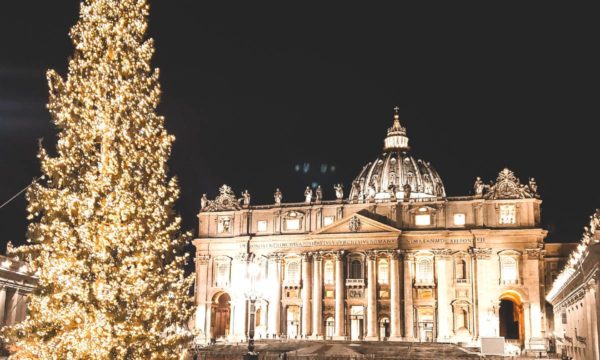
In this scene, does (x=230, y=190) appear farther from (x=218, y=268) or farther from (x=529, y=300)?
(x=529, y=300)

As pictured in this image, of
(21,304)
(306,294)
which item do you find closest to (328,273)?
(306,294)

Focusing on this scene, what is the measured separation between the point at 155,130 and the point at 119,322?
654 cm

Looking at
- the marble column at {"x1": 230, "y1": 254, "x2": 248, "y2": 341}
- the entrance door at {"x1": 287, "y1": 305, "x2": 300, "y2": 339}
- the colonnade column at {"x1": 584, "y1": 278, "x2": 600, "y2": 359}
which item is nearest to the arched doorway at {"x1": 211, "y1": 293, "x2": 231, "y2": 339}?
the marble column at {"x1": 230, "y1": 254, "x2": 248, "y2": 341}

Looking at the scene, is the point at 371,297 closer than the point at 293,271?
Yes

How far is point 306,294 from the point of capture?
80125 millimetres

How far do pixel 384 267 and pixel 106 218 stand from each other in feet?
196

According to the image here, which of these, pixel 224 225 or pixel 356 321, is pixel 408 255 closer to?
pixel 356 321

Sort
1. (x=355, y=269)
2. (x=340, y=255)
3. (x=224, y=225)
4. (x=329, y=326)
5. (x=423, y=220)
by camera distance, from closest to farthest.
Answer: (x=340, y=255) < (x=423, y=220) < (x=355, y=269) < (x=329, y=326) < (x=224, y=225)

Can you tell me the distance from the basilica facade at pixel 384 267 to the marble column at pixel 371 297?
11cm

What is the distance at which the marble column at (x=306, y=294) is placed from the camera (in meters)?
79.2

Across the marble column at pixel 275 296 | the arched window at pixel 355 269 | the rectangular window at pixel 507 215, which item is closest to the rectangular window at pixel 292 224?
the marble column at pixel 275 296

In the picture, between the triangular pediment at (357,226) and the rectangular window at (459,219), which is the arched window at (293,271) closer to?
the triangular pediment at (357,226)

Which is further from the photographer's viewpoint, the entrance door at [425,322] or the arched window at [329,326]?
the arched window at [329,326]

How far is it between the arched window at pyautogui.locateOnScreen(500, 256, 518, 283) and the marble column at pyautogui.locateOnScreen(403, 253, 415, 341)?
9.83 meters
